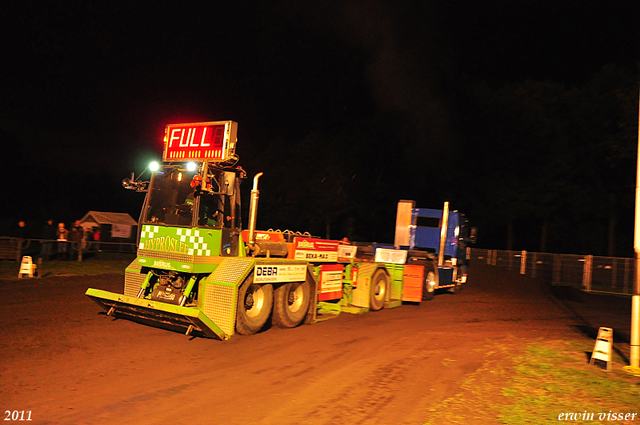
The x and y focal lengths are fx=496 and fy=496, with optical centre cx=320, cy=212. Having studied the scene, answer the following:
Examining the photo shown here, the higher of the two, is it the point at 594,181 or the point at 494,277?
the point at 594,181

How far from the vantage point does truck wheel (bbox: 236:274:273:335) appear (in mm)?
8930

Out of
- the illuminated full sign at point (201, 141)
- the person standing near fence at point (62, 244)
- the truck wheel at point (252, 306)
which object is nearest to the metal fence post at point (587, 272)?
the truck wheel at point (252, 306)

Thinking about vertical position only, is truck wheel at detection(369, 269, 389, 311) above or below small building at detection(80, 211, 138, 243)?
below

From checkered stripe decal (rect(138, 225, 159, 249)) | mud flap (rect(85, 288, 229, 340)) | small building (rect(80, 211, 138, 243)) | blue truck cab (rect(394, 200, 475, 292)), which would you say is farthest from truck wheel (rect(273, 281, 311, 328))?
small building (rect(80, 211, 138, 243))

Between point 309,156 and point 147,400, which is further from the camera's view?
point 309,156

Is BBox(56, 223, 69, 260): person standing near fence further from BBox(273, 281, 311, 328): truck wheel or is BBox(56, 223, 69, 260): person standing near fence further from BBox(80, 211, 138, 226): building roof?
BBox(80, 211, 138, 226): building roof

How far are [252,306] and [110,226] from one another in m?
31.6

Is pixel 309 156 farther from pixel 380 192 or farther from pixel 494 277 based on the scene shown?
pixel 494 277

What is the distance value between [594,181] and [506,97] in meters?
9.94

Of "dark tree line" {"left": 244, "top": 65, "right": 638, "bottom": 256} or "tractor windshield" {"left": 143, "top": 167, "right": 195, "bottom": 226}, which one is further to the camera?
"dark tree line" {"left": 244, "top": 65, "right": 638, "bottom": 256}

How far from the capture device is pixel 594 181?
4075cm

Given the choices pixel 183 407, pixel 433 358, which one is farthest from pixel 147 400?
pixel 433 358

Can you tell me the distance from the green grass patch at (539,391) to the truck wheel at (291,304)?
3.80m

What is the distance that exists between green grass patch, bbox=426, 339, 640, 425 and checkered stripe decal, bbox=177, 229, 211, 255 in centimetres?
485
